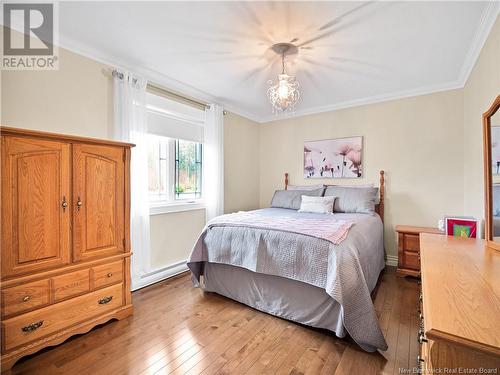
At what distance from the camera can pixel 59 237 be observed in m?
1.75

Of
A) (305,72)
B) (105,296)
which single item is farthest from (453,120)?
(105,296)

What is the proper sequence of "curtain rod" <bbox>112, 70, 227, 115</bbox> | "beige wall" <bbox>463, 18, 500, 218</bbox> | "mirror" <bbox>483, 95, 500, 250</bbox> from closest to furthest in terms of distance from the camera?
"mirror" <bbox>483, 95, 500, 250</bbox> → "beige wall" <bbox>463, 18, 500, 218</bbox> → "curtain rod" <bbox>112, 70, 227, 115</bbox>

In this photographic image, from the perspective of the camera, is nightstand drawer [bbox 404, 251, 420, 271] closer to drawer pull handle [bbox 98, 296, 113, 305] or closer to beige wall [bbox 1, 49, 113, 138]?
drawer pull handle [bbox 98, 296, 113, 305]

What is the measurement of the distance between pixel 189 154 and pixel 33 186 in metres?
1.99

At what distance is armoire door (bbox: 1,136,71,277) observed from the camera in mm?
1525

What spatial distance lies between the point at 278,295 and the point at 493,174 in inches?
68.6

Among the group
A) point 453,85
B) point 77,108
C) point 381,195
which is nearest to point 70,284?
point 77,108

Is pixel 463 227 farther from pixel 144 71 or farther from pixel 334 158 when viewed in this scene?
pixel 144 71

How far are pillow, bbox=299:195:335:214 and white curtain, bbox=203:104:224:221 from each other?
4.13 feet

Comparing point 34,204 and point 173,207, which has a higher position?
point 34,204

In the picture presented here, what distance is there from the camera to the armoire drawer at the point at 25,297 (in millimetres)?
1516

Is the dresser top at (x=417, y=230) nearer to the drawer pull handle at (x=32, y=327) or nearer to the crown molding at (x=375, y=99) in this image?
the crown molding at (x=375, y=99)

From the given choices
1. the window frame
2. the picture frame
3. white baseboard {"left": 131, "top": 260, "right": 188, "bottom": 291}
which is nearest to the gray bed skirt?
white baseboard {"left": 131, "top": 260, "right": 188, "bottom": 291}

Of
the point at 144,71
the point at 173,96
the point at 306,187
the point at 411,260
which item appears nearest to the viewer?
the point at 144,71
